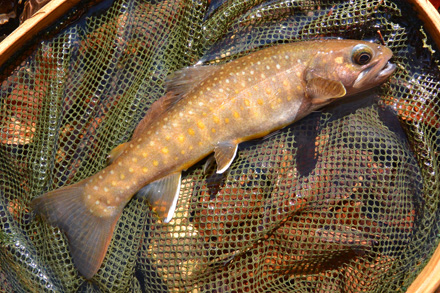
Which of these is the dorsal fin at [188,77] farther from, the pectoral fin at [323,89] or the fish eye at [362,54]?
the fish eye at [362,54]

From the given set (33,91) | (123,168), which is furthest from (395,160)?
(33,91)

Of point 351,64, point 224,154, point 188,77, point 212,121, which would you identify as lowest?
point 224,154

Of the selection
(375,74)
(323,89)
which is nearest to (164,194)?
(323,89)

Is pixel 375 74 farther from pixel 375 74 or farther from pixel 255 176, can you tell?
pixel 255 176

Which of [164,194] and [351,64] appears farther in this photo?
[164,194]

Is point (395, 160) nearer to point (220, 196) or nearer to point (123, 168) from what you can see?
point (220, 196)
